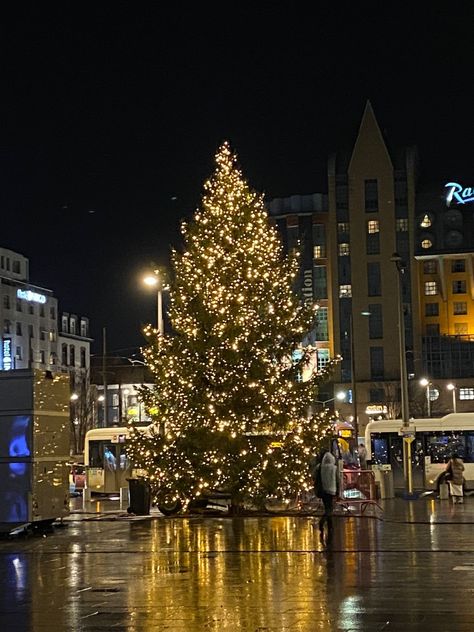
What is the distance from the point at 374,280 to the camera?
109 m

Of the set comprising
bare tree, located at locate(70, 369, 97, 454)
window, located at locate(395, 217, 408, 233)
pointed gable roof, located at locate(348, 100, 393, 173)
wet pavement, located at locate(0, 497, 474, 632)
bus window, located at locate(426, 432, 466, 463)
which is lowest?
wet pavement, located at locate(0, 497, 474, 632)

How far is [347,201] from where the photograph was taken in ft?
362

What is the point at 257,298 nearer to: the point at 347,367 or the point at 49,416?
the point at 49,416

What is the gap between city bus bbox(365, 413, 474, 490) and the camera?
42.3 metres

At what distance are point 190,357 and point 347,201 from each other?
83.9 metres

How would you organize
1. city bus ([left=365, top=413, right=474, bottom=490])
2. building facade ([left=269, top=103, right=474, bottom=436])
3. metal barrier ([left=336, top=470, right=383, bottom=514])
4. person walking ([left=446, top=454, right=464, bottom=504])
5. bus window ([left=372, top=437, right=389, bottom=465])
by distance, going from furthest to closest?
building facade ([left=269, top=103, right=474, bottom=436]) < bus window ([left=372, top=437, right=389, bottom=465]) < city bus ([left=365, top=413, right=474, bottom=490]) < person walking ([left=446, top=454, right=464, bottom=504]) < metal barrier ([left=336, top=470, right=383, bottom=514])

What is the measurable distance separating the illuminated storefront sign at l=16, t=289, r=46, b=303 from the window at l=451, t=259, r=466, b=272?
49.9 metres

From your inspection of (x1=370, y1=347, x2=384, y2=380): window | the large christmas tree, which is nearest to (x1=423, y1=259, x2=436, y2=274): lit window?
(x1=370, y1=347, x2=384, y2=380): window

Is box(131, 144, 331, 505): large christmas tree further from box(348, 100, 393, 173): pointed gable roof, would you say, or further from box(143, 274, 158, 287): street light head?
box(348, 100, 393, 173): pointed gable roof

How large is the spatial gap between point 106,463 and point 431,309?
71592 millimetres

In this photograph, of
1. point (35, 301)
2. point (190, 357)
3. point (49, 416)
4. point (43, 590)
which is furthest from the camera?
point (35, 301)

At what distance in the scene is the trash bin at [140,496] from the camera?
2975 cm

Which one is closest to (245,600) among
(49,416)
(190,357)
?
(49,416)

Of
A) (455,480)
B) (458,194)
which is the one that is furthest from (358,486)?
(458,194)
